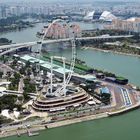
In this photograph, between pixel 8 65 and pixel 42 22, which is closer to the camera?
pixel 8 65

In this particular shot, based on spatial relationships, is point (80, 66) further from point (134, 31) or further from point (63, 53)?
point (134, 31)

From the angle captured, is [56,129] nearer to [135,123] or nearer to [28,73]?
[135,123]

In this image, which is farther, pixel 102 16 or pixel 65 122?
pixel 102 16

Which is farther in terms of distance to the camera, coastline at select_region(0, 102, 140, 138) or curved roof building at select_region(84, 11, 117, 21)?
curved roof building at select_region(84, 11, 117, 21)

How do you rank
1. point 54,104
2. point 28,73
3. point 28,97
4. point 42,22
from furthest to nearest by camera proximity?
point 42,22 → point 28,73 → point 28,97 → point 54,104

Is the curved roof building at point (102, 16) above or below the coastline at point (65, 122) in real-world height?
above

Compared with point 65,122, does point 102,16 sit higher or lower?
higher

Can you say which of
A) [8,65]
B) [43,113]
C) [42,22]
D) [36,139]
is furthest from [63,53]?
Answer: [42,22]

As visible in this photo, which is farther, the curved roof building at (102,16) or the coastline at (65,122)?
the curved roof building at (102,16)

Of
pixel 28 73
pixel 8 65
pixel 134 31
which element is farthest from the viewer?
pixel 134 31

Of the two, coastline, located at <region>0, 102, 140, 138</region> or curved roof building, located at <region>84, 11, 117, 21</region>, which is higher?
curved roof building, located at <region>84, 11, 117, 21</region>
